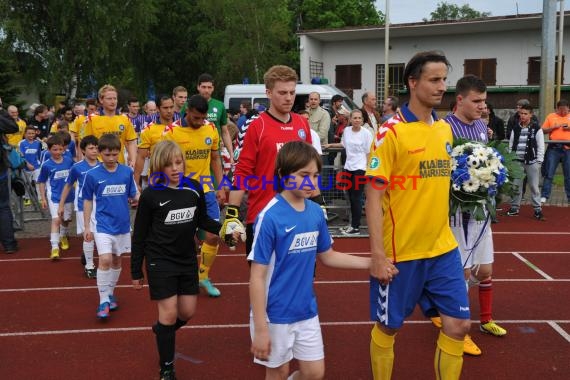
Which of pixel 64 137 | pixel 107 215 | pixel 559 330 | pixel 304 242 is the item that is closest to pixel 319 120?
pixel 64 137

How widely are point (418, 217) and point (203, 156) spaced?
3345 mm

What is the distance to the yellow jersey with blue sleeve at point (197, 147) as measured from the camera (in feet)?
20.8

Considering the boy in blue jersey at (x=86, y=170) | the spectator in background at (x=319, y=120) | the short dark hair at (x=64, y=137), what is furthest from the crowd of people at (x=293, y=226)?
the spectator in background at (x=319, y=120)

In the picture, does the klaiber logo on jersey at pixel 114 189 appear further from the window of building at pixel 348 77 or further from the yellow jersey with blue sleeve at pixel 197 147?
the window of building at pixel 348 77

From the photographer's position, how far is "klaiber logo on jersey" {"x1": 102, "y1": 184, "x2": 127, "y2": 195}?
19.8 ft

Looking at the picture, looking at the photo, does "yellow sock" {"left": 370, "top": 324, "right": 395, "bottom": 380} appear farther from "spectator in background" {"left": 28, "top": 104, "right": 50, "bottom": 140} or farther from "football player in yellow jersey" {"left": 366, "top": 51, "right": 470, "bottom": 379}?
"spectator in background" {"left": 28, "top": 104, "right": 50, "bottom": 140}

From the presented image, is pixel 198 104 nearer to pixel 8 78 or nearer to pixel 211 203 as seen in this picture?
pixel 211 203

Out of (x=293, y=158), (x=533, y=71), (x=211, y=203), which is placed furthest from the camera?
(x=533, y=71)

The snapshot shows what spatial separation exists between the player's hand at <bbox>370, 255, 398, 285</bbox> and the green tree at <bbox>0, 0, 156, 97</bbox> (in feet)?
99.3

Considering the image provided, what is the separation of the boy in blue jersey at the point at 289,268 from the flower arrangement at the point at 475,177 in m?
1.66

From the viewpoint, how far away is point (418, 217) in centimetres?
362

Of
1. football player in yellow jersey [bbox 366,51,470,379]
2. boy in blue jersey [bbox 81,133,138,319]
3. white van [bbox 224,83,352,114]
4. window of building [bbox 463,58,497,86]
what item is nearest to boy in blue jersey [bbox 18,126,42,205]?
boy in blue jersey [bbox 81,133,138,319]

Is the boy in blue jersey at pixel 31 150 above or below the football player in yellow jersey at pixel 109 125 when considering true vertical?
below

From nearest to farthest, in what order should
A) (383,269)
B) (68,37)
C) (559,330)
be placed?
(383,269)
(559,330)
(68,37)
